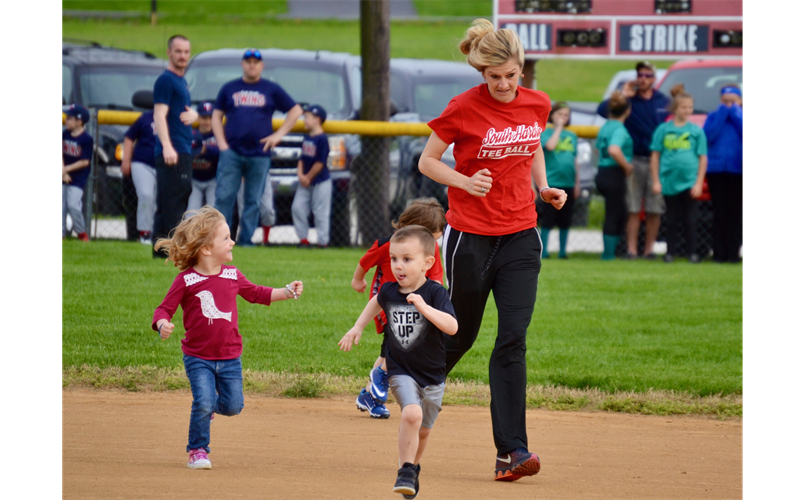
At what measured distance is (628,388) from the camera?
6.63 m

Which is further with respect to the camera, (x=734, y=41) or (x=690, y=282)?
(x=734, y=41)

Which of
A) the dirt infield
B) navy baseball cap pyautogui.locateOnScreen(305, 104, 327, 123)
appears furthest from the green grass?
navy baseball cap pyautogui.locateOnScreen(305, 104, 327, 123)

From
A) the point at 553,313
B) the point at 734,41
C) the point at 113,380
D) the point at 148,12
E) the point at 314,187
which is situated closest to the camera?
the point at 113,380

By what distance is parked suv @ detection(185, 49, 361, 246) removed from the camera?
37.6 ft

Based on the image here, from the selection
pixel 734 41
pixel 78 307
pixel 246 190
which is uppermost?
pixel 734 41

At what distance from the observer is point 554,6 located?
13.5 metres

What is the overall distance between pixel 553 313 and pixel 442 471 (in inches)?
167

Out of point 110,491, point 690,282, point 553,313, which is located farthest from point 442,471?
point 690,282

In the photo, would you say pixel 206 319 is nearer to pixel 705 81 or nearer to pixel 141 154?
pixel 141 154

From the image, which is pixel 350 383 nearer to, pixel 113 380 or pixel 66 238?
pixel 113 380

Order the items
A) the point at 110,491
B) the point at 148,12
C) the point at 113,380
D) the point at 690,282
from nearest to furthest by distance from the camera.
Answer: the point at 110,491
the point at 113,380
the point at 690,282
the point at 148,12

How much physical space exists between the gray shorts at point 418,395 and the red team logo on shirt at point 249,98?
21.2 feet

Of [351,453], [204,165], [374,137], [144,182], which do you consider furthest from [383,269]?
[374,137]

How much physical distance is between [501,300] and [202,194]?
7048mm
